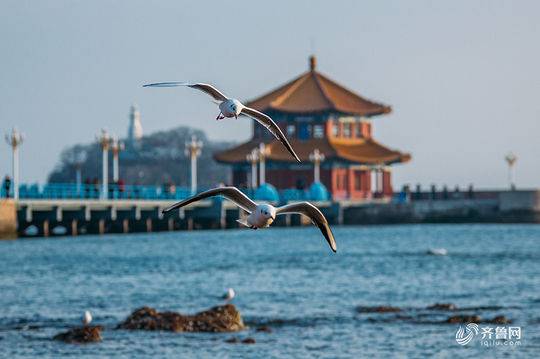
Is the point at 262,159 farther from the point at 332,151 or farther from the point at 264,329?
the point at 264,329

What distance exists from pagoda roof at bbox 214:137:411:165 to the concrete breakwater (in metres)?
4.00

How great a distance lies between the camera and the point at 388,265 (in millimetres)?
68000

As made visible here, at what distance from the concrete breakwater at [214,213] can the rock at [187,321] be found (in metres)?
38.1

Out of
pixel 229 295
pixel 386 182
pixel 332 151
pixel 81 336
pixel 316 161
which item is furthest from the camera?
pixel 386 182

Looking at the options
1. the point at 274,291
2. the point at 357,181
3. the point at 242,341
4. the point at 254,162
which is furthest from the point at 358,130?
the point at 242,341

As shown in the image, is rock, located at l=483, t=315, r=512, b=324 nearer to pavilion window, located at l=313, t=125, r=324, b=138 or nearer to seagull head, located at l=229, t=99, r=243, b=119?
seagull head, located at l=229, t=99, r=243, b=119

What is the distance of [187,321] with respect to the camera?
35156 millimetres

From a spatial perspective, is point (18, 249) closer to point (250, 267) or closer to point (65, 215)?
point (65, 215)

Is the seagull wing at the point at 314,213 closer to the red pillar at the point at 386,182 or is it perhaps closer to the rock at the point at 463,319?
the rock at the point at 463,319

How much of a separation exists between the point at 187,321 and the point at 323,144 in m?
96.1

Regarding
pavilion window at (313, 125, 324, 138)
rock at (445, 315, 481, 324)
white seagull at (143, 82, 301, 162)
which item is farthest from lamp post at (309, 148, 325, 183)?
white seagull at (143, 82, 301, 162)

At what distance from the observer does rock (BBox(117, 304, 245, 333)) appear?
115 feet

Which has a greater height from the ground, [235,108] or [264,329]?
[235,108]

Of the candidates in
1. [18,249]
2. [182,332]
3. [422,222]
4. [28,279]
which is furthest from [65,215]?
[182,332]
